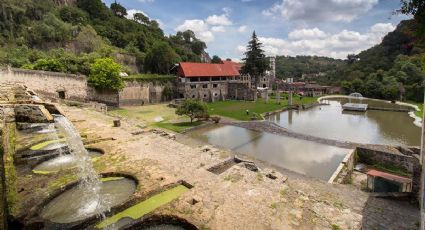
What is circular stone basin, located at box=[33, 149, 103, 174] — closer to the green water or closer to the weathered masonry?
the green water

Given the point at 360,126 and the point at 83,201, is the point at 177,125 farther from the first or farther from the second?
the point at 360,126

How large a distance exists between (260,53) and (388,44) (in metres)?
46.5

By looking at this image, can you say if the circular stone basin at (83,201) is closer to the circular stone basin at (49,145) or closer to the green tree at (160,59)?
the circular stone basin at (49,145)

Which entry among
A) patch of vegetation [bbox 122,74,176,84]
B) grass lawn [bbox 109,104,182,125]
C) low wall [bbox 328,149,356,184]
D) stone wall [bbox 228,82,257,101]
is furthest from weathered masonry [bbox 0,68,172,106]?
low wall [bbox 328,149,356,184]

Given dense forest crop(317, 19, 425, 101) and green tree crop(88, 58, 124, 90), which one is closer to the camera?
green tree crop(88, 58, 124, 90)

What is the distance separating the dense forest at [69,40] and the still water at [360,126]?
2209 centimetres

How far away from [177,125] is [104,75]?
37.2 ft

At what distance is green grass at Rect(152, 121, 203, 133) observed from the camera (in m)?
18.2

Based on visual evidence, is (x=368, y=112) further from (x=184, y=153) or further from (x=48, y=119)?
(x=48, y=119)

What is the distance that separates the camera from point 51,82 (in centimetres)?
2102

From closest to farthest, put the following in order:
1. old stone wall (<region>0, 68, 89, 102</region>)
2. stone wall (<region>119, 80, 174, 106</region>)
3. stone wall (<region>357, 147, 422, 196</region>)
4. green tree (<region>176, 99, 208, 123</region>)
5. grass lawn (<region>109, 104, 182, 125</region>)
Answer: stone wall (<region>357, 147, 422, 196</region>)
old stone wall (<region>0, 68, 89, 102</region>)
green tree (<region>176, 99, 208, 123</region>)
grass lawn (<region>109, 104, 182, 125</region>)
stone wall (<region>119, 80, 174, 106</region>)

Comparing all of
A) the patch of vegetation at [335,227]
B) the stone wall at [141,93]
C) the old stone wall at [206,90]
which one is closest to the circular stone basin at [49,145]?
the patch of vegetation at [335,227]

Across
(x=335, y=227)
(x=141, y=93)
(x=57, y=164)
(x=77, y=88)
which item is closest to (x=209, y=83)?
(x=141, y=93)

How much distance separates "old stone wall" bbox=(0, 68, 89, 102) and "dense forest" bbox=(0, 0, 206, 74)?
88.2 inches
